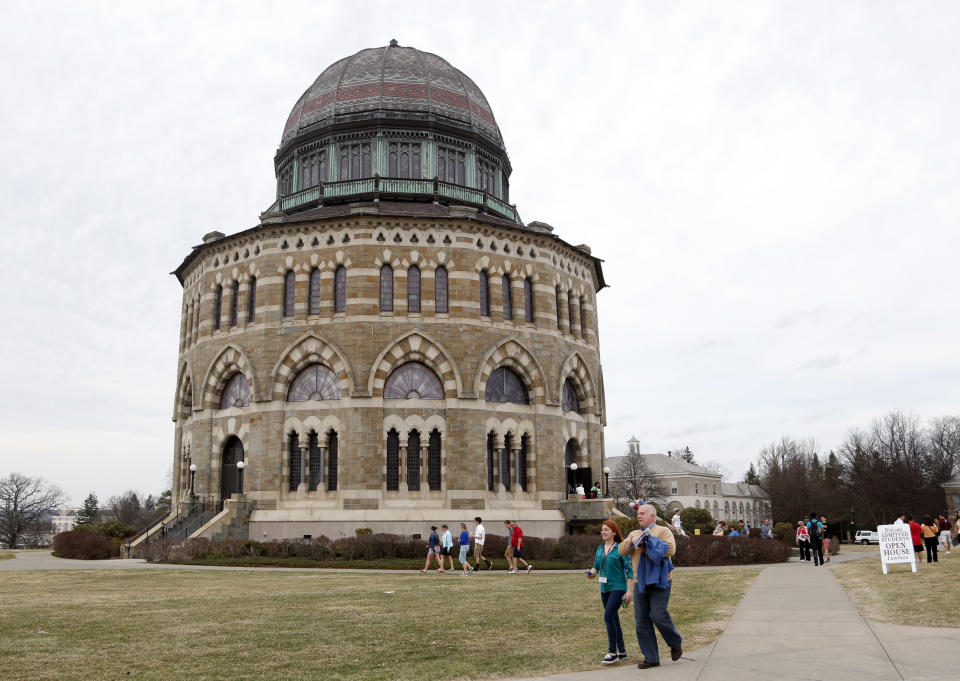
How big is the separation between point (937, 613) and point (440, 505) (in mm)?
26584

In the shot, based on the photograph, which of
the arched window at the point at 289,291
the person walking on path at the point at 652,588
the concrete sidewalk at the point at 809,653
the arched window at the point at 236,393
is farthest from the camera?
the arched window at the point at 236,393

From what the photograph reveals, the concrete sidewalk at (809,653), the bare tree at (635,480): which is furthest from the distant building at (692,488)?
the concrete sidewalk at (809,653)

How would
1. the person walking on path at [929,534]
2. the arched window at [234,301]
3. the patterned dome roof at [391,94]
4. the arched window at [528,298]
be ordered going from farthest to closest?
the patterned dome roof at [391,94]
the arched window at [234,301]
the arched window at [528,298]
the person walking on path at [929,534]

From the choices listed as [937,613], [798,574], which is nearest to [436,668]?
[937,613]

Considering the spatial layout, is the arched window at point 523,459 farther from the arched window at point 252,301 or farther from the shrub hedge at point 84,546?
the shrub hedge at point 84,546

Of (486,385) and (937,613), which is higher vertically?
(486,385)

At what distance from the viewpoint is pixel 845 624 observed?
12195 millimetres

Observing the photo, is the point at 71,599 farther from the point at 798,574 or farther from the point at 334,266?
the point at 334,266

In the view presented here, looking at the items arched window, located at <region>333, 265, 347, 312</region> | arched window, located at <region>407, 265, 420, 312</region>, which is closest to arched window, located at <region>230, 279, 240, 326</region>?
arched window, located at <region>333, 265, 347, 312</region>

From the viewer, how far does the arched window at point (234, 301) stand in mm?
42334

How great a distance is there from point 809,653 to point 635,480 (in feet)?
346

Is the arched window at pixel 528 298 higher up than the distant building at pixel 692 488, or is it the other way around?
the arched window at pixel 528 298

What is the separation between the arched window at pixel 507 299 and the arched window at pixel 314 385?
945 centimetres

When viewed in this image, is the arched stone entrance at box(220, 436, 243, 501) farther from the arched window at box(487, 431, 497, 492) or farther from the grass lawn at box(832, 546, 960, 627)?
the grass lawn at box(832, 546, 960, 627)
